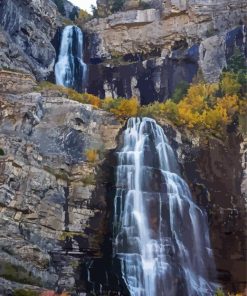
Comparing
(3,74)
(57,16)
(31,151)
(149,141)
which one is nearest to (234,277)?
(149,141)

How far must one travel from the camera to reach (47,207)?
2884 cm

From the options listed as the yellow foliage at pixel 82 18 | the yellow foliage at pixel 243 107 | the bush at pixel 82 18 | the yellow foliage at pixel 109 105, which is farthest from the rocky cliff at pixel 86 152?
the yellow foliage at pixel 82 18

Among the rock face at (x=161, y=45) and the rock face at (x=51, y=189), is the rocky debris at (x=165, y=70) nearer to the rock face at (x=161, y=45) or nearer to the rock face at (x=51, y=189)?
the rock face at (x=161, y=45)

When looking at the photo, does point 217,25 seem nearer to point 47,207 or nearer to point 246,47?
point 246,47

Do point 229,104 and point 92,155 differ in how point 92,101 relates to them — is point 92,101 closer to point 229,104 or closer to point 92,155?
point 92,155

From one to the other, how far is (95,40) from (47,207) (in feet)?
96.4

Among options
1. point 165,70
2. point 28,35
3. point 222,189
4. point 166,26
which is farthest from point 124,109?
point 166,26

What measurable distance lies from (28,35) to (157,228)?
2708 cm

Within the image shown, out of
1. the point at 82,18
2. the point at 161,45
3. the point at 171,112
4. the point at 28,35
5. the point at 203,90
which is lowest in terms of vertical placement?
the point at 171,112

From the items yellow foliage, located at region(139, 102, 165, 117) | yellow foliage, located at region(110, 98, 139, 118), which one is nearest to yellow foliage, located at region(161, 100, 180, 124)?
yellow foliage, located at region(139, 102, 165, 117)

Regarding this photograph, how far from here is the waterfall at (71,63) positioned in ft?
160

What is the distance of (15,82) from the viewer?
38562mm

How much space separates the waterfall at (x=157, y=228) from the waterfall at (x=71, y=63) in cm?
1705

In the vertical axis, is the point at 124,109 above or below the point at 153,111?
below
